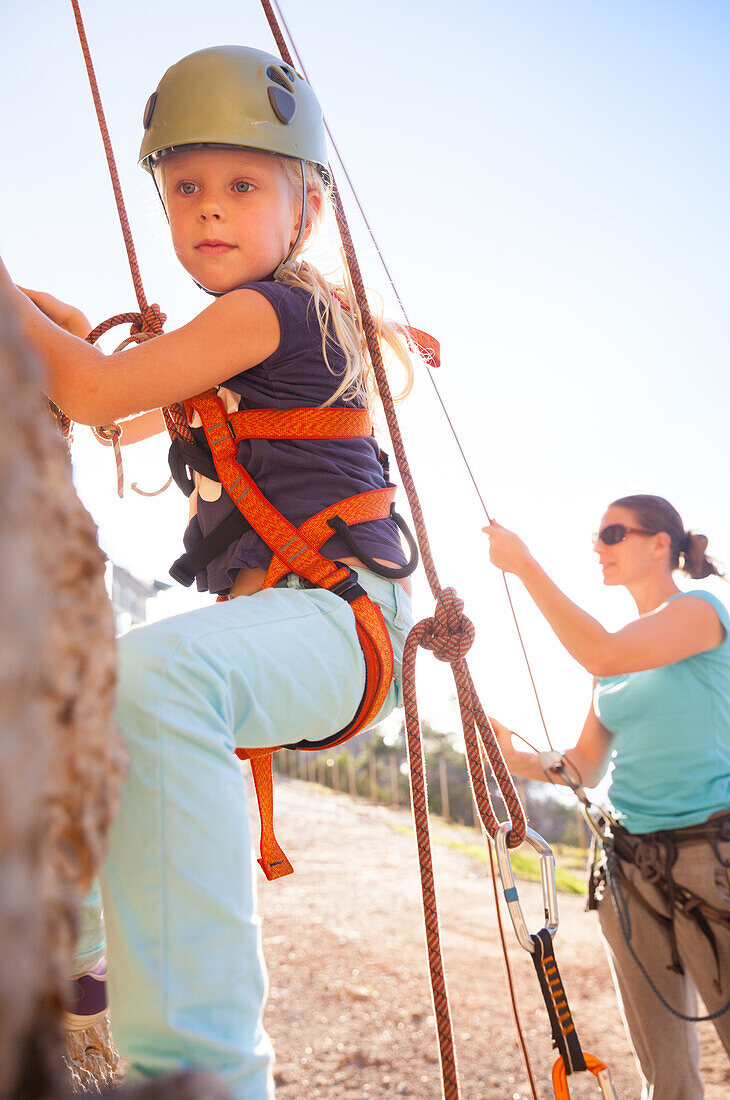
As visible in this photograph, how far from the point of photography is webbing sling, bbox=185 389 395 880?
1.72 metres

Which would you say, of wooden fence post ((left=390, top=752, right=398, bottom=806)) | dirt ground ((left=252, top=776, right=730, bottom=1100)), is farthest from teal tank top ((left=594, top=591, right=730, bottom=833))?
wooden fence post ((left=390, top=752, right=398, bottom=806))

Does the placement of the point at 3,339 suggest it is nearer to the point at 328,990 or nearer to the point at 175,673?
the point at 175,673

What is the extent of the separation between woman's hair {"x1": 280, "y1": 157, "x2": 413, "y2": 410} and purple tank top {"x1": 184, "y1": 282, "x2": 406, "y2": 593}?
3cm

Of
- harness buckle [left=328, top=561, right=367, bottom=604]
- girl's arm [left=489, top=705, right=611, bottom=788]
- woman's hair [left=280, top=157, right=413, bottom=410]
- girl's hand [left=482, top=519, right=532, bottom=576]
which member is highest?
woman's hair [left=280, top=157, right=413, bottom=410]

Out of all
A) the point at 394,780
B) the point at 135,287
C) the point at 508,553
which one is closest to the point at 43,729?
the point at 135,287

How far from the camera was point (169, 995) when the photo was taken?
104cm

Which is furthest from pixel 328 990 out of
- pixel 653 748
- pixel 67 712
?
pixel 67 712

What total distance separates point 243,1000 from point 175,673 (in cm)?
44

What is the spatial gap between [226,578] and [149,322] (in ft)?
2.47

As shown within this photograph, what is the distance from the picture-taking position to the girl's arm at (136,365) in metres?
1.69

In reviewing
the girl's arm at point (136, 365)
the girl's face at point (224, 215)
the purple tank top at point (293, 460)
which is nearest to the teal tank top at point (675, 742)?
the purple tank top at point (293, 460)

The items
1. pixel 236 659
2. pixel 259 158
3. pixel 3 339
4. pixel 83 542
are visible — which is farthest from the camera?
pixel 259 158

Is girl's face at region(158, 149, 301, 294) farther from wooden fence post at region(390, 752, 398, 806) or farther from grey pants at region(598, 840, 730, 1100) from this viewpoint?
wooden fence post at region(390, 752, 398, 806)

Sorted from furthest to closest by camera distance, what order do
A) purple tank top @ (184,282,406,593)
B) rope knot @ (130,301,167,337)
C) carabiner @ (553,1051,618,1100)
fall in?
rope knot @ (130,301,167,337) → purple tank top @ (184,282,406,593) → carabiner @ (553,1051,618,1100)
